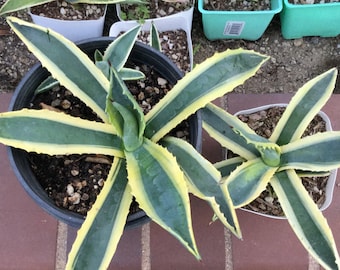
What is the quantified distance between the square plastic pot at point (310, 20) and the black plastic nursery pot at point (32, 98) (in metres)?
0.43

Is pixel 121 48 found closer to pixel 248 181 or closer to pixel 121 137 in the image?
pixel 121 137

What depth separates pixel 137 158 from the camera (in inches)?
30.6

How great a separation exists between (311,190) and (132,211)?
0.38 m

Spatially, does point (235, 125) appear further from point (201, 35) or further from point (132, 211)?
point (201, 35)

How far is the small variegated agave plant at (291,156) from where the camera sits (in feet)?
2.79

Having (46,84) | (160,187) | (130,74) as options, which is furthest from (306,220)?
(46,84)

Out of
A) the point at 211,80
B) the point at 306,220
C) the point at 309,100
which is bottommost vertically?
the point at 306,220

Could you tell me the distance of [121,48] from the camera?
0.88 metres

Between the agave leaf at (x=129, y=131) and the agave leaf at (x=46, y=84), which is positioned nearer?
the agave leaf at (x=129, y=131)

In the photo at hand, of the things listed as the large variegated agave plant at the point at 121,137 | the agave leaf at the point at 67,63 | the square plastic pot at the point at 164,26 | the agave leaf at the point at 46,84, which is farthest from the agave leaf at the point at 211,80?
the square plastic pot at the point at 164,26

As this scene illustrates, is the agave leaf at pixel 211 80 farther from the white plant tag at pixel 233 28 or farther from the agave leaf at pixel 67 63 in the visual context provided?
the white plant tag at pixel 233 28

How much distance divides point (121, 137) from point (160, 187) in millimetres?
98

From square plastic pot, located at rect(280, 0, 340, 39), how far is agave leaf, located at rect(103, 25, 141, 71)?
468 mm

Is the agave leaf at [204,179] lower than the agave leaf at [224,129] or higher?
higher
